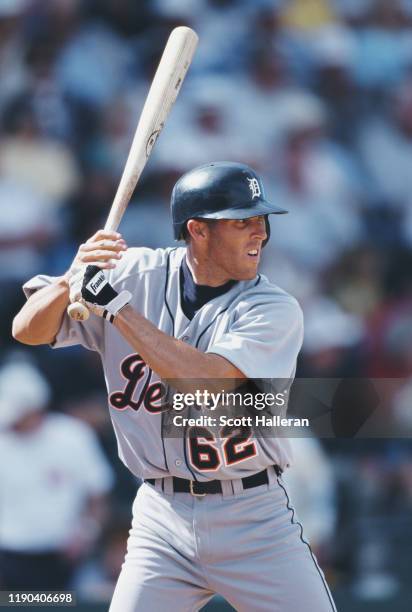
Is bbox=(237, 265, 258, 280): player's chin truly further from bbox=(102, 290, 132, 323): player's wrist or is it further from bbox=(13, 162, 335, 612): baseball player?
bbox=(102, 290, 132, 323): player's wrist

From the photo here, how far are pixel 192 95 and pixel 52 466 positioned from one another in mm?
2244

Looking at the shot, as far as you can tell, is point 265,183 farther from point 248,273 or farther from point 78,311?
point 78,311

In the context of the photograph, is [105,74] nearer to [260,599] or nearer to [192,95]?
[192,95]

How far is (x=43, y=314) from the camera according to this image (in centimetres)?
280

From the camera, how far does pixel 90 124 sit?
5680 mm

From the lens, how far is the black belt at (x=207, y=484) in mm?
2793

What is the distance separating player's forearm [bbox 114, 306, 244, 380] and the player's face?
0.33 meters

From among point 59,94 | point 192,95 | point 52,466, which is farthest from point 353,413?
point 59,94

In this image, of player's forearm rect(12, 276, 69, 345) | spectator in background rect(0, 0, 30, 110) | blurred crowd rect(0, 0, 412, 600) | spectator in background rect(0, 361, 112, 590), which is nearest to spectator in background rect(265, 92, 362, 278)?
blurred crowd rect(0, 0, 412, 600)

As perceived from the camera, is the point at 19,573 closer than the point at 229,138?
Yes

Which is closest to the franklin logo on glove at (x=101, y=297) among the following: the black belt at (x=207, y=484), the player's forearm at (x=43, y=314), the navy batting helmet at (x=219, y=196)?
the player's forearm at (x=43, y=314)

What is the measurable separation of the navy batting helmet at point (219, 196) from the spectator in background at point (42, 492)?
1.83 meters

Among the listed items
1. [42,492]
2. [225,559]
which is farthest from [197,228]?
[42,492]

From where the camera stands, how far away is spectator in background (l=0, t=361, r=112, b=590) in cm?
442
